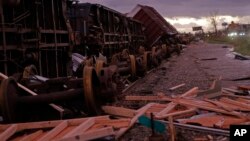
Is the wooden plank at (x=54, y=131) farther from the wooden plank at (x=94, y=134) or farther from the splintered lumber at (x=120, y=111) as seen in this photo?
the splintered lumber at (x=120, y=111)

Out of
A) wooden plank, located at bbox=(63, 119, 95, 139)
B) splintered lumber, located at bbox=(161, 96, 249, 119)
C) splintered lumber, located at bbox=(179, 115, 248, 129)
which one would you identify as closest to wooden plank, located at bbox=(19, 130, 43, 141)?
wooden plank, located at bbox=(63, 119, 95, 139)

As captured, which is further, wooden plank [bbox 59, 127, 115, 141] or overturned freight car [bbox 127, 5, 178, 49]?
overturned freight car [bbox 127, 5, 178, 49]

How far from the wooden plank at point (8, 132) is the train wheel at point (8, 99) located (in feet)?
1.45

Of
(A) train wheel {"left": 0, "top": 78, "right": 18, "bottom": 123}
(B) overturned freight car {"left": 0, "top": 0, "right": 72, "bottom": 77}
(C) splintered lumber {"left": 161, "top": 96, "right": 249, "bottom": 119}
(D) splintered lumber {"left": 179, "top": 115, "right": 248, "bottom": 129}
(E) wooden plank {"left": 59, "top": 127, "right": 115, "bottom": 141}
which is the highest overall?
(B) overturned freight car {"left": 0, "top": 0, "right": 72, "bottom": 77}

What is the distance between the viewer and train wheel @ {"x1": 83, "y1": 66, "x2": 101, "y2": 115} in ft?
24.5

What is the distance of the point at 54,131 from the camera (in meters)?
6.44

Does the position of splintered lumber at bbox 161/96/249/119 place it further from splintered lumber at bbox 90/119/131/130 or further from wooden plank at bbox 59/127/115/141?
wooden plank at bbox 59/127/115/141

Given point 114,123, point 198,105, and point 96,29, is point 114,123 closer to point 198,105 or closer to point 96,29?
point 198,105

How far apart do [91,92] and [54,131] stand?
48.8 inches

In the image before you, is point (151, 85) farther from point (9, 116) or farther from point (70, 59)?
point (9, 116)

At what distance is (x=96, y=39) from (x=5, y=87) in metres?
9.84

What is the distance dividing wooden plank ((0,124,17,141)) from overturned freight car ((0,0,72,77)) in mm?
2734

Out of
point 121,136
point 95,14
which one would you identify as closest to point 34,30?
point 121,136

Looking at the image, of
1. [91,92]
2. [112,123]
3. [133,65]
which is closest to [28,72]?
[91,92]
